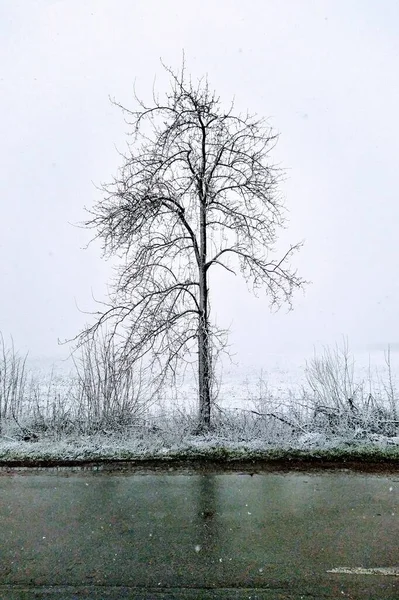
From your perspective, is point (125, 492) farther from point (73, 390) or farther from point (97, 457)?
point (73, 390)

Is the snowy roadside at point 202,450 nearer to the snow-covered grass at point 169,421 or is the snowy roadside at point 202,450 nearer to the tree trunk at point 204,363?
the snow-covered grass at point 169,421

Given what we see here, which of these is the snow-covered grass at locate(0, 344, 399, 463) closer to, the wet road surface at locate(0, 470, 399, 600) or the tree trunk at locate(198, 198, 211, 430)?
the tree trunk at locate(198, 198, 211, 430)

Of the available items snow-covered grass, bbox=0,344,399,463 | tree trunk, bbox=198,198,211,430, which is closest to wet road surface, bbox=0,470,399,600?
snow-covered grass, bbox=0,344,399,463

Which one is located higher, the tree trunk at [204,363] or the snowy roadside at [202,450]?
the tree trunk at [204,363]

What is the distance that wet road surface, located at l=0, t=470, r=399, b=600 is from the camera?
11.6 feet

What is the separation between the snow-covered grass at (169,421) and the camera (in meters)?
6.75

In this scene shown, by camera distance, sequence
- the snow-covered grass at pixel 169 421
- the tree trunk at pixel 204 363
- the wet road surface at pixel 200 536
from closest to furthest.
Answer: the wet road surface at pixel 200 536 → the snow-covered grass at pixel 169 421 → the tree trunk at pixel 204 363

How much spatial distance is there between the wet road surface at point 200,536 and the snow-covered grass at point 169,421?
775 millimetres

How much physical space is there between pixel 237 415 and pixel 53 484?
13.5ft

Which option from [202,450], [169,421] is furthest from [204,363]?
[202,450]

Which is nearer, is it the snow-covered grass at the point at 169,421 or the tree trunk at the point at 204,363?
the snow-covered grass at the point at 169,421

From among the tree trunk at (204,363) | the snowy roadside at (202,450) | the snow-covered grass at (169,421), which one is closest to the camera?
the snowy roadside at (202,450)

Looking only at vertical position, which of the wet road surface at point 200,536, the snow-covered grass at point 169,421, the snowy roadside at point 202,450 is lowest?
the wet road surface at point 200,536

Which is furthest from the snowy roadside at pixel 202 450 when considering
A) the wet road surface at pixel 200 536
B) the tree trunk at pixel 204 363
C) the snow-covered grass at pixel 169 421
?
the tree trunk at pixel 204 363
